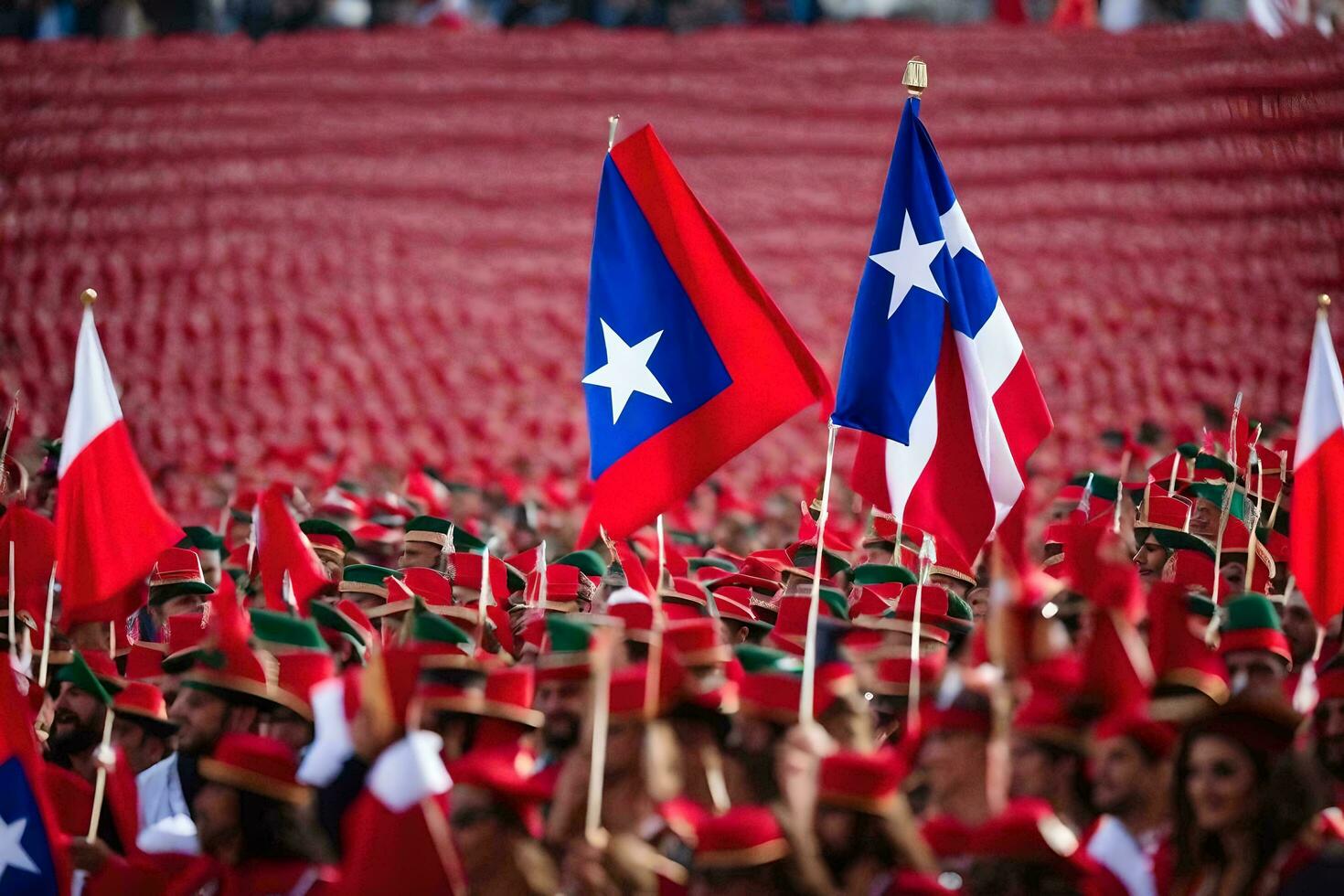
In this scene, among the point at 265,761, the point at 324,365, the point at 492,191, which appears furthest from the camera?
the point at 492,191

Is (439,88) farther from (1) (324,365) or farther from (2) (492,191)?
(1) (324,365)

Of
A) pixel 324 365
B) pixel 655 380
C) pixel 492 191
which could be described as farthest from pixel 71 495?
pixel 492 191

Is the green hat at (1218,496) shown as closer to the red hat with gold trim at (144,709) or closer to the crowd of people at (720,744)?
the crowd of people at (720,744)

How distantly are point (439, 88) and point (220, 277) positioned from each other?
2.52 m

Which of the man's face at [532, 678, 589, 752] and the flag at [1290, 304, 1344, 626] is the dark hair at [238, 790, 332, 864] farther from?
the flag at [1290, 304, 1344, 626]

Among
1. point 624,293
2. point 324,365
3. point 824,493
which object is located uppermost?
point 624,293

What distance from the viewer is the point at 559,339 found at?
13602 millimetres

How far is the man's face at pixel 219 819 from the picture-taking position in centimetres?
341

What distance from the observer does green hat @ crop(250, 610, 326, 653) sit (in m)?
4.04

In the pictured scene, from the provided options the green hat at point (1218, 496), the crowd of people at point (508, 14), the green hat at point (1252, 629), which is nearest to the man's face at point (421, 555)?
the green hat at point (1218, 496)

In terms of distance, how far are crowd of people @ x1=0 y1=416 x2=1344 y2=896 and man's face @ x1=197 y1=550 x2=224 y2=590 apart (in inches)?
42.5

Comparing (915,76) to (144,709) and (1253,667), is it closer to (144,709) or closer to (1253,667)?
(1253,667)

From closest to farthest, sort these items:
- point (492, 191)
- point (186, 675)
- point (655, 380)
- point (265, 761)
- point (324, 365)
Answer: point (265, 761) < point (186, 675) < point (655, 380) < point (324, 365) < point (492, 191)

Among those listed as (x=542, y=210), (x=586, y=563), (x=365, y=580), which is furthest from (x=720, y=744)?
(x=542, y=210)
